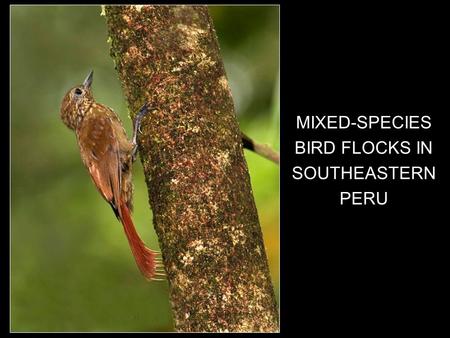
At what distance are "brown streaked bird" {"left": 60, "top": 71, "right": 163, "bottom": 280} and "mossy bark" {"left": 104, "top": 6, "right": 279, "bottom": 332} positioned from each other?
0.63 m

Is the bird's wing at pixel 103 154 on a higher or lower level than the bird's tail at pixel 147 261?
higher

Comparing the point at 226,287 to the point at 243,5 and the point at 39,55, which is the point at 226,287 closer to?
the point at 243,5

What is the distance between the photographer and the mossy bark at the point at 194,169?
85.0 inches

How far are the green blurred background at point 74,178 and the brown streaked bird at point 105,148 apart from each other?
1018 mm

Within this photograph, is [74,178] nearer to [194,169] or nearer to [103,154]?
[103,154]

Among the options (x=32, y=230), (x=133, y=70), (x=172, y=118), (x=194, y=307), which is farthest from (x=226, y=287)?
(x=32, y=230)

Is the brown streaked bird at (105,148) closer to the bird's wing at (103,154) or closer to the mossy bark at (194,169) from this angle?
the bird's wing at (103,154)

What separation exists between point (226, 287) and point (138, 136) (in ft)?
Answer: 2.30

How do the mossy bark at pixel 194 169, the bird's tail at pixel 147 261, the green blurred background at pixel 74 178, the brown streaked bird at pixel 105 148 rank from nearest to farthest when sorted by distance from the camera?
the mossy bark at pixel 194 169 → the bird's tail at pixel 147 261 → the brown streaked bird at pixel 105 148 → the green blurred background at pixel 74 178

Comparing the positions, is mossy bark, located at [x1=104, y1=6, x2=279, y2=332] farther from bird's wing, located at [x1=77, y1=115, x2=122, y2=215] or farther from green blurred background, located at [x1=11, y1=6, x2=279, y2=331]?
green blurred background, located at [x1=11, y1=6, x2=279, y2=331]

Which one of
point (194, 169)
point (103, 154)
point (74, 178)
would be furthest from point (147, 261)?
point (74, 178)

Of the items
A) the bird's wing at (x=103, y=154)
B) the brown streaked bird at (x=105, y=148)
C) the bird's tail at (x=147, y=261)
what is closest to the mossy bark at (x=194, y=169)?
the bird's tail at (x=147, y=261)

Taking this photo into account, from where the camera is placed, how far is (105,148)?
350cm

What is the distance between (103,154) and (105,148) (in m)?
0.03
